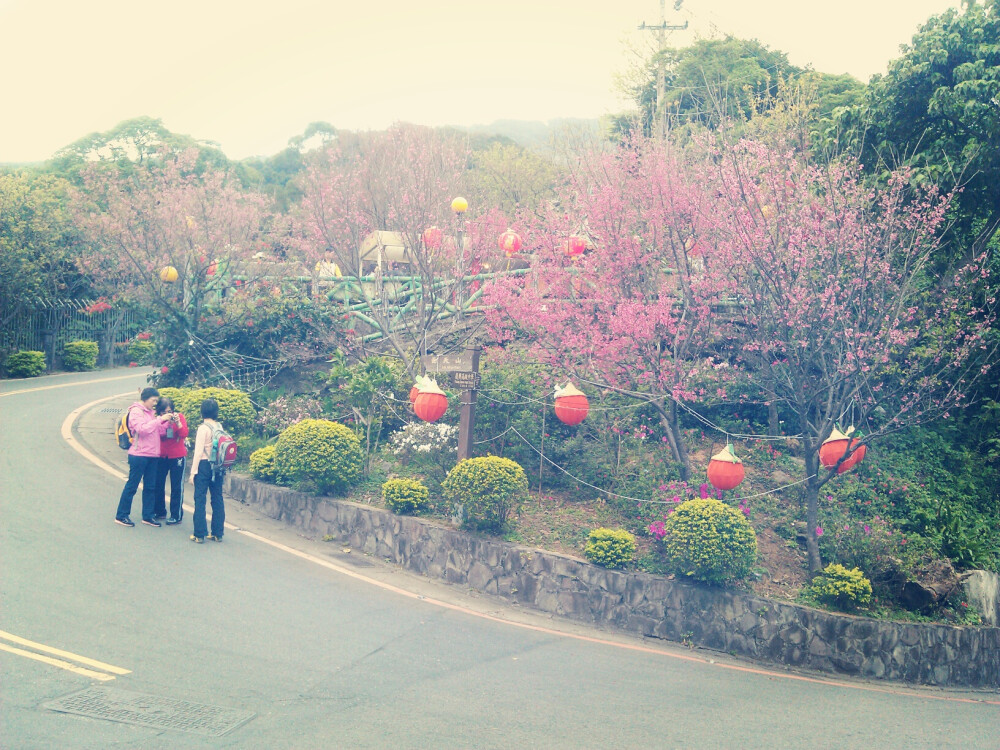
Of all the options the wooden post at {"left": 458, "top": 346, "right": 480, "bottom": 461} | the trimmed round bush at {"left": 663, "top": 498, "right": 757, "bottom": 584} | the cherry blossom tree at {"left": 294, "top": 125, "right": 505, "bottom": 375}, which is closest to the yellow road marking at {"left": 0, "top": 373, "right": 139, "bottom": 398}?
the cherry blossom tree at {"left": 294, "top": 125, "right": 505, "bottom": 375}

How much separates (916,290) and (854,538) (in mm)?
4070

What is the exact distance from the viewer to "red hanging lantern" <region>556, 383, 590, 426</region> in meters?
12.4

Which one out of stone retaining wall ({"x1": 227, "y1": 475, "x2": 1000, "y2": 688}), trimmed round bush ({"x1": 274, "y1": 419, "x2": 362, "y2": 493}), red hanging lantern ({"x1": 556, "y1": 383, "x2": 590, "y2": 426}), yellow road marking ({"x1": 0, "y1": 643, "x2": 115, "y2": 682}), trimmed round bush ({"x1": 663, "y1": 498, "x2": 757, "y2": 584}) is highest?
red hanging lantern ({"x1": 556, "y1": 383, "x2": 590, "y2": 426})

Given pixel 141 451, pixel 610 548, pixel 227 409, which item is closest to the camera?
pixel 610 548

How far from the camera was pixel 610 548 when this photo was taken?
10766mm

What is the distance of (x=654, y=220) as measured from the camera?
13.0m

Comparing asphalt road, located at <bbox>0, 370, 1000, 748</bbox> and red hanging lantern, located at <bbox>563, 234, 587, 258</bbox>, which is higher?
red hanging lantern, located at <bbox>563, 234, 587, 258</bbox>

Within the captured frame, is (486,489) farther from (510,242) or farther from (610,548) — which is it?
(510,242)

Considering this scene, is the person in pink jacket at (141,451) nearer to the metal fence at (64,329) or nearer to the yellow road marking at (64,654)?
the yellow road marking at (64,654)

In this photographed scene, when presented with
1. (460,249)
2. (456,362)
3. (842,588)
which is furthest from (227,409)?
(842,588)

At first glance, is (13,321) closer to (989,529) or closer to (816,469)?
(816,469)

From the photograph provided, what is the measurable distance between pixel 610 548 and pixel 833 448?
352cm

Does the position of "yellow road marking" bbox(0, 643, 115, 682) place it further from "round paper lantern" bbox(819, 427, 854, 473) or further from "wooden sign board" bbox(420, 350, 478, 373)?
"round paper lantern" bbox(819, 427, 854, 473)

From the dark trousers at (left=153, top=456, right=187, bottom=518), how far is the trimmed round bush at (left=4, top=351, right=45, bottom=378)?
52.9 ft
